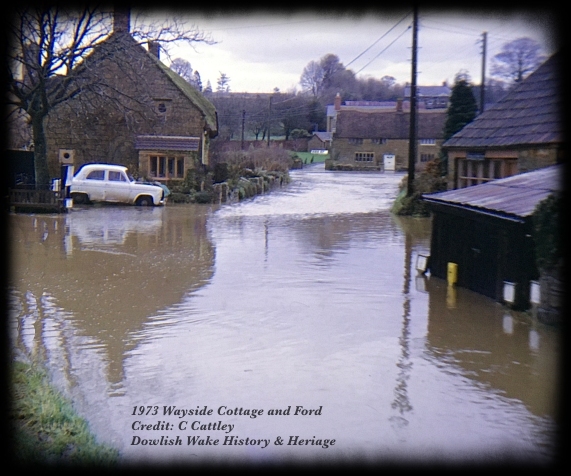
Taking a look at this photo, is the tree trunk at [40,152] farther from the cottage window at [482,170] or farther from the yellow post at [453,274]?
the yellow post at [453,274]

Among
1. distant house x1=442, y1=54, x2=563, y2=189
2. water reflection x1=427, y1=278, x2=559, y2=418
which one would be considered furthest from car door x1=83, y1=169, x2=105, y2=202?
water reflection x1=427, y1=278, x2=559, y2=418

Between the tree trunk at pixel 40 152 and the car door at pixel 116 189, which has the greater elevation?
the tree trunk at pixel 40 152

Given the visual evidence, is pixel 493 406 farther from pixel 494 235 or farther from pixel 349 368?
pixel 494 235

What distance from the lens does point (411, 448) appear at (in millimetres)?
5859

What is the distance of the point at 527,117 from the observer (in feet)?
62.4

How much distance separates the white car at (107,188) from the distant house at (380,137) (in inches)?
1927

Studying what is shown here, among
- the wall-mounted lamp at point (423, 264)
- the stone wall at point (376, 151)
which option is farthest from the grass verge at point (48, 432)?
the stone wall at point (376, 151)

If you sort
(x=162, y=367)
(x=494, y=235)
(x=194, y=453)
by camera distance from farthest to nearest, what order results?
(x=494, y=235), (x=162, y=367), (x=194, y=453)

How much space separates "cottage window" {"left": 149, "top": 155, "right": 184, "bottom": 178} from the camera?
32.6 meters

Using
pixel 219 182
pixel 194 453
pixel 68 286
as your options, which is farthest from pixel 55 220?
pixel 194 453

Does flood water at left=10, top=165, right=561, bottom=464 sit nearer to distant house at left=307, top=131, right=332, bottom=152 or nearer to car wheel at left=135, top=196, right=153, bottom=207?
car wheel at left=135, top=196, right=153, bottom=207

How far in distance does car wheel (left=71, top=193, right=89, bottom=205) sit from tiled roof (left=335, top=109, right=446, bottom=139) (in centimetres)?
5244

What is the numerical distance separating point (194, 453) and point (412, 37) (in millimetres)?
23294

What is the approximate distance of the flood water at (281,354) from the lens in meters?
6.07
